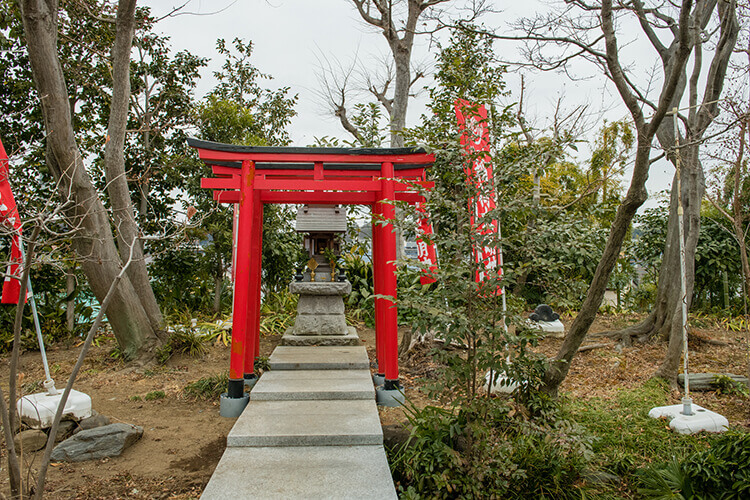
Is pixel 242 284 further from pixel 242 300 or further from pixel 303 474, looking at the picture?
pixel 303 474

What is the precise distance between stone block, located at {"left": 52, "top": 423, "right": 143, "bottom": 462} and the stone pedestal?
8.89 ft

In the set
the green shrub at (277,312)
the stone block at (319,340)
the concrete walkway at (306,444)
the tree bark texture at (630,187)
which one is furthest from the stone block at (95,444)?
the green shrub at (277,312)

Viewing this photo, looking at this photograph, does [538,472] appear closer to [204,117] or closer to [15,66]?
[204,117]

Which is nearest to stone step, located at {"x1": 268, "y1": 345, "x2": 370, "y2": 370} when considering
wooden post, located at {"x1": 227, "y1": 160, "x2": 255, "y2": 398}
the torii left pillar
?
the torii left pillar

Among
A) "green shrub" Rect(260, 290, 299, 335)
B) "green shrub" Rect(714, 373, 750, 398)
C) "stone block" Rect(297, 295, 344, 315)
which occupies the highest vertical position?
"stone block" Rect(297, 295, 344, 315)

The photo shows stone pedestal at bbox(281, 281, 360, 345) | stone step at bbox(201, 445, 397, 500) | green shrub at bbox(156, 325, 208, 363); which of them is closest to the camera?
stone step at bbox(201, 445, 397, 500)

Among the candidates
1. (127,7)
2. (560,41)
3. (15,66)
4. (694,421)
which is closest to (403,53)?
(560,41)

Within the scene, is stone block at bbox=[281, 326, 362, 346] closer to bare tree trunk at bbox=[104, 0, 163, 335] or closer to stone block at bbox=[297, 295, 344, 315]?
stone block at bbox=[297, 295, 344, 315]

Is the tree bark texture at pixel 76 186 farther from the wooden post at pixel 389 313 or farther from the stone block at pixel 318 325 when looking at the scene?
the wooden post at pixel 389 313

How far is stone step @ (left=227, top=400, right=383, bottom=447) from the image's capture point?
3418mm

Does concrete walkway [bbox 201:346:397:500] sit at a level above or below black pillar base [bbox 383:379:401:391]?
below

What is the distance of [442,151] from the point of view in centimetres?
282

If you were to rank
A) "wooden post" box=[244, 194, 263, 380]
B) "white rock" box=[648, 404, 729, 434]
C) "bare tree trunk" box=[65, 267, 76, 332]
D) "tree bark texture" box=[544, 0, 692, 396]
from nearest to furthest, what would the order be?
1. "tree bark texture" box=[544, 0, 692, 396]
2. "white rock" box=[648, 404, 729, 434]
3. "wooden post" box=[244, 194, 263, 380]
4. "bare tree trunk" box=[65, 267, 76, 332]

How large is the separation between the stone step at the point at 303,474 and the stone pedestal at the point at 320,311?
284cm
